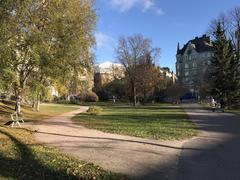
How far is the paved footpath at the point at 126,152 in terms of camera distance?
9.04 metres

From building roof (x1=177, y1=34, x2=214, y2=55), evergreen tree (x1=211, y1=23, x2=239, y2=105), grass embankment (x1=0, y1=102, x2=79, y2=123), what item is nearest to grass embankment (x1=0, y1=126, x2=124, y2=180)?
grass embankment (x1=0, y1=102, x2=79, y2=123)

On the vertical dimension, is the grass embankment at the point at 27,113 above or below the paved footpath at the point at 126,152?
above

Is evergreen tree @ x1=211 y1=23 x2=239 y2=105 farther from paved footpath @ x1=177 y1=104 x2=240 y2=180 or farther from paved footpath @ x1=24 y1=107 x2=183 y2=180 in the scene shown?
paved footpath @ x1=24 y1=107 x2=183 y2=180

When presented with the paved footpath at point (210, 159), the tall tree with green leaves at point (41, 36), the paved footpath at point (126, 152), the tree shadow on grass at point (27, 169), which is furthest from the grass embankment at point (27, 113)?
the tree shadow on grass at point (27, 169)

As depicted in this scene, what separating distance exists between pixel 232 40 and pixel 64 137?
46.4 meters

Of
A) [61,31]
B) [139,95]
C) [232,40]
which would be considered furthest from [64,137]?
[139,95]

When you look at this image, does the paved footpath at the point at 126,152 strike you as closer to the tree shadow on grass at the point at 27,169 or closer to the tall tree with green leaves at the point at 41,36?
the tree shadow on grass at the point at 27,169

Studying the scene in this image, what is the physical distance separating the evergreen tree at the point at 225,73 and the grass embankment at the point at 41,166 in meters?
38.0

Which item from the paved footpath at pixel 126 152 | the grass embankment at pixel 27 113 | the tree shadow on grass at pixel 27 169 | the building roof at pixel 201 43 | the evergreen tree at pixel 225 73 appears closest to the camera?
the tree shadow on grass at pixel 27 169

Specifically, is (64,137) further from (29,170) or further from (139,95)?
(139,95)

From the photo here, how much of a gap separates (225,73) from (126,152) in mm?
37318

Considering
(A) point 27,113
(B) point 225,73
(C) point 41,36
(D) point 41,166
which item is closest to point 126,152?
(D) point 41,166

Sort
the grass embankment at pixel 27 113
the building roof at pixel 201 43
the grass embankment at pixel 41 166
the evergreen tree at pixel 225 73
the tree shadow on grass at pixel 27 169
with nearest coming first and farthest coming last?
the tree shadow on grass at pixel 27 169 < the grass embankment at pixel 41 166 < the grass embankment at pixel 27 113 < the evergreen tree at pixel 225 73 < the building roof at pixel 201 43

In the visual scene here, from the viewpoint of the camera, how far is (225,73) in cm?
4638
